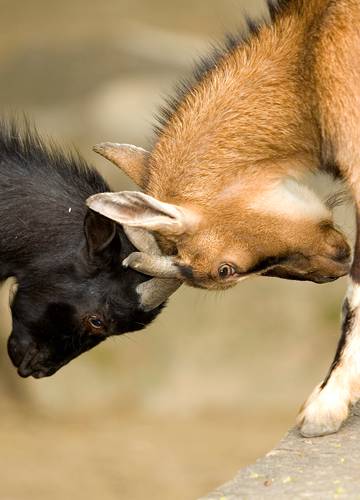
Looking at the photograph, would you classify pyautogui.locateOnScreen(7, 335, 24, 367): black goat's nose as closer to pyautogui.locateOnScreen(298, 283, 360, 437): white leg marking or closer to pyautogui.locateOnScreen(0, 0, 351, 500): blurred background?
pyautogui.locateOnScreen(298, 283, 360, 437): white leg marking

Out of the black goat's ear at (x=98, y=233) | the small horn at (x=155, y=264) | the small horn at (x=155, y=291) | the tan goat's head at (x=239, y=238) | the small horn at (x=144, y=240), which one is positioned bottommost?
the small horn at (x=155, y=291)

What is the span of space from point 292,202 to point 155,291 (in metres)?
0.90

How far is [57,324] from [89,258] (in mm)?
410

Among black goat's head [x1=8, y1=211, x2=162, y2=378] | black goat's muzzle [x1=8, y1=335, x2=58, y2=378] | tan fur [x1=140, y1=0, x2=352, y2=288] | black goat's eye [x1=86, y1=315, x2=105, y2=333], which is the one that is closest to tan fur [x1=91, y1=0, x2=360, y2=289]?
tan fur [x1=140, y1=0, x2=352, y2=288]

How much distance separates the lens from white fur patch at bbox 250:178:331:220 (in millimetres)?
5855

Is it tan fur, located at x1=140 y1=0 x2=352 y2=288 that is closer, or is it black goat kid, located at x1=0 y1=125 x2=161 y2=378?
tan fur, located at x1=140 y1=0 x2=352 y2=288

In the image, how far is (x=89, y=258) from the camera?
6.56 metres

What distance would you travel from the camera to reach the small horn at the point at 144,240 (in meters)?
5.93

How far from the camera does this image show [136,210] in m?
5.57

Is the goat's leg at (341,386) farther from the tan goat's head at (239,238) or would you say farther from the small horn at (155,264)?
the small horn at (155,264)

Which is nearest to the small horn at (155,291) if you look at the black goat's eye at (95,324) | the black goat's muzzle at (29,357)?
the black goat's eye at (95,324)

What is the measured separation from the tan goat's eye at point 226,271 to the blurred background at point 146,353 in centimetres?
537

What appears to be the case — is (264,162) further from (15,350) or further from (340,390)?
(15,350)

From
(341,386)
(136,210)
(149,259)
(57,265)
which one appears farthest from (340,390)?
(57,265)
